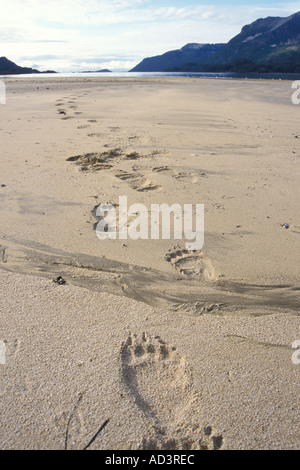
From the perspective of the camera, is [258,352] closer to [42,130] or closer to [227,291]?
[227,291]

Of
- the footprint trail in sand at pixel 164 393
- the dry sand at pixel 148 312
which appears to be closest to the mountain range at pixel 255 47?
the dry sand at pixel 148 312

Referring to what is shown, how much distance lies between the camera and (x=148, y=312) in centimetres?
192

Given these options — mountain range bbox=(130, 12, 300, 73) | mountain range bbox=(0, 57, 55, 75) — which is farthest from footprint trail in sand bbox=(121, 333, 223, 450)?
mountain range bbox=(130, 12, 300, 73)

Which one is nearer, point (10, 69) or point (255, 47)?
point (10, 69)

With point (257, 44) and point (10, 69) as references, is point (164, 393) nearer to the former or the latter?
point (10, 69)

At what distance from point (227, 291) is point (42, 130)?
502 cm
